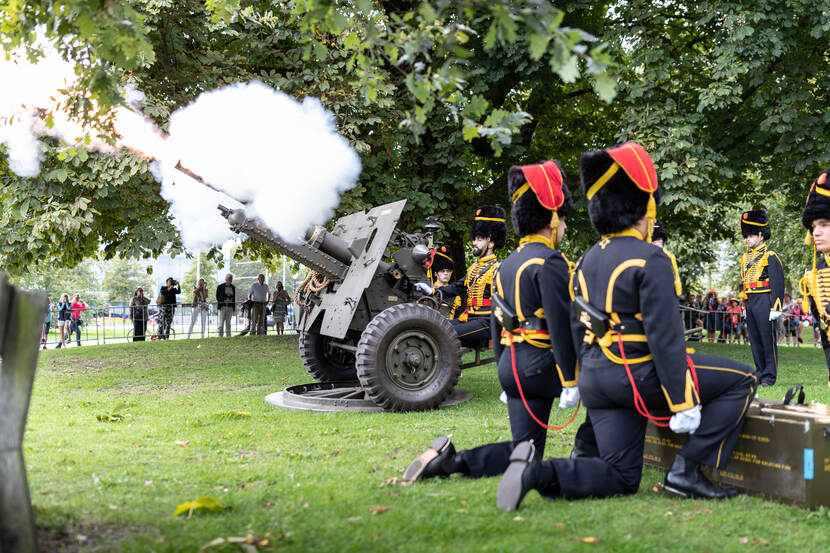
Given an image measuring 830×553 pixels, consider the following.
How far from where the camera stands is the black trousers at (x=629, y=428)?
4980 millimetres

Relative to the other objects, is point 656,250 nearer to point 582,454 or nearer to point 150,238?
point 582,454

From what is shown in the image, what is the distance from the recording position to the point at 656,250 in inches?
195

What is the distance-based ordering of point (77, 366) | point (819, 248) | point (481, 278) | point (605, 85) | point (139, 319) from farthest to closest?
1. point (139, 319)
2. point (77, 366)
3. point (481, 278)
4. point (819, 248)
5. point (605, 85)

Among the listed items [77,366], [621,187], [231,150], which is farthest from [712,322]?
[621,187]

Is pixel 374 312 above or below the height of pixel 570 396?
above

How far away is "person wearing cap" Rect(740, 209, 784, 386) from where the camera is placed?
1142 cm

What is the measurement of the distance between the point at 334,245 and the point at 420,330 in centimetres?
169

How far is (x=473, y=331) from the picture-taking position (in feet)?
34.0

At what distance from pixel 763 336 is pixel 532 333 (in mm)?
7126

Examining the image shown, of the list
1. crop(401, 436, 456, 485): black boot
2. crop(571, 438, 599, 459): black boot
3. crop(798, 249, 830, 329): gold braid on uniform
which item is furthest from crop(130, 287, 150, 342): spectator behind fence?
crop(571, 438, 599, 459): black boot

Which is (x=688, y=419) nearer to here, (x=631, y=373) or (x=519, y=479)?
(x=631, y=373)

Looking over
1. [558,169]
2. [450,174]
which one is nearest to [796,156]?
[450,174]

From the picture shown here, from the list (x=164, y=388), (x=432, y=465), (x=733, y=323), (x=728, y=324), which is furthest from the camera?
(x=728, y=324)

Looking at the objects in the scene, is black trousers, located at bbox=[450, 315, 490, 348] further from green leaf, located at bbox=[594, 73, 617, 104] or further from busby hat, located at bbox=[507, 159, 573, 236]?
green leaf, located at bbox=[594, 73, 617, 104]
